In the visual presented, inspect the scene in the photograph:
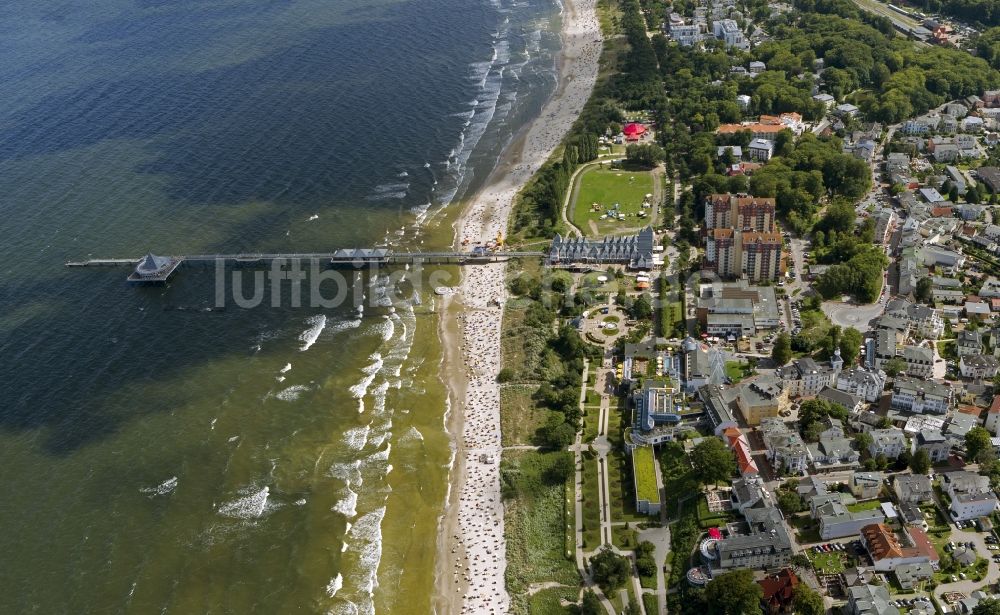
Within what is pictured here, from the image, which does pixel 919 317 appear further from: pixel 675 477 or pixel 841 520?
pixel 675 477

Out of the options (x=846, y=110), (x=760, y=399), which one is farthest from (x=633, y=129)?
(x=760, y=399)

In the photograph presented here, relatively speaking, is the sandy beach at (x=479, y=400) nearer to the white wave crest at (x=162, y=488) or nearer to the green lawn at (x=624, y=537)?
the green lawn at (x=624, y=537)

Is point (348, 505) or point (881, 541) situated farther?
point (348, 505)

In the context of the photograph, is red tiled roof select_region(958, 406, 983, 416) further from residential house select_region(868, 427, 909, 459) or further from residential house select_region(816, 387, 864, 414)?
residential house select_region(816, 387, 864, 414)

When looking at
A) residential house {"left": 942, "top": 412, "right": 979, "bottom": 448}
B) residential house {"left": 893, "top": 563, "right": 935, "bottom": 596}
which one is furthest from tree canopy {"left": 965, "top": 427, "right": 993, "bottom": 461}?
residential house {"left": 893, "top": 563, "right": 935, "bottom": 596}

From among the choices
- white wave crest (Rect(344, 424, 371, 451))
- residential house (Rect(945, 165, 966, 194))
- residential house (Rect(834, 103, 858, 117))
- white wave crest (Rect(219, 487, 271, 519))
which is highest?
residential house (Rect(834, 103, 858, 117))

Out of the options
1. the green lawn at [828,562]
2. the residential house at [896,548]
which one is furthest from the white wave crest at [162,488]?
the residential house at [896,548]
